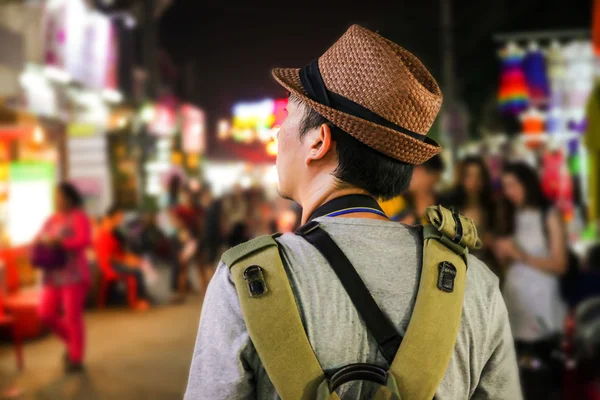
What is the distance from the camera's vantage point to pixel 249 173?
44.4 m

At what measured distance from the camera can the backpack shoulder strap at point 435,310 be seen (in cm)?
135

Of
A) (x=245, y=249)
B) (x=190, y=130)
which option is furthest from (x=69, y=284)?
(x=190, y=130)

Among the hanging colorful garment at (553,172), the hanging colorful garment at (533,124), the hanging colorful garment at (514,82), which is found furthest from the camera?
the hanging colorful garment at (533,124)

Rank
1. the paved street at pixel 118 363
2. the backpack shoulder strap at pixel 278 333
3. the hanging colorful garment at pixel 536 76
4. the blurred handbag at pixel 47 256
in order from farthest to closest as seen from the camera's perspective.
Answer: the hanging colorful garment at pixel 536 76, the blurred handbag at pixel 47 256, the paved street at pixel 118 363, the backpack shoulder strap at pixel 278 333

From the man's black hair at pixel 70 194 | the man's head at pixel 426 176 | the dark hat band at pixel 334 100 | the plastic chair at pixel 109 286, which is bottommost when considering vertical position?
the plastic chair at pixel 109 286

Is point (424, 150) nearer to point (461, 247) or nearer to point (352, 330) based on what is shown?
point (461, 247)

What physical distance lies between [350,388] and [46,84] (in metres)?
10.6

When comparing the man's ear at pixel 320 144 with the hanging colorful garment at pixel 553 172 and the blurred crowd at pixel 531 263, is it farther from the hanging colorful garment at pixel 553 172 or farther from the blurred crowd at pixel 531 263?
the hanging colorful garment at pixel 553 172

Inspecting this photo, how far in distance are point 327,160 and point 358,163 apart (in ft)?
0.25

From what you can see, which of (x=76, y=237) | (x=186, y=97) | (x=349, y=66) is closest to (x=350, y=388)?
(x=349, y=66)

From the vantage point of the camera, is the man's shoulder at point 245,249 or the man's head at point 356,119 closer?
the man's shoulder at point 245,249

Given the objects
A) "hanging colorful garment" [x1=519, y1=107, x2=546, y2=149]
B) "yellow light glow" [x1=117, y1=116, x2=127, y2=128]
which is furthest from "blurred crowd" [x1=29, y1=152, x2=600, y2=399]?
"yellow light glow" [x1=117, y1=116, x2=127, y2=128]

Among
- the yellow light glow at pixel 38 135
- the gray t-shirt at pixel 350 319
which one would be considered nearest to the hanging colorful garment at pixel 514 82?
the yellow light glow at pixel 38 135

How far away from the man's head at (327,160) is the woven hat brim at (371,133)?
3 centimetres
